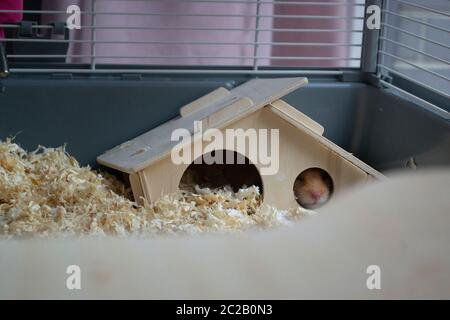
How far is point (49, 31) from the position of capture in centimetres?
174

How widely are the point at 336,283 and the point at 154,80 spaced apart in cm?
98

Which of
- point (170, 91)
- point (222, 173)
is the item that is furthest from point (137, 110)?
point (222, 173)

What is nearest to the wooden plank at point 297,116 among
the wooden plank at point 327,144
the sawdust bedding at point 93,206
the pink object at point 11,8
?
the wooden plank at point 327,144

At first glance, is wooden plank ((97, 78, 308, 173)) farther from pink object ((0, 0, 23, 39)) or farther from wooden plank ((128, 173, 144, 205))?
pink object ((0, 0, 23, 39))

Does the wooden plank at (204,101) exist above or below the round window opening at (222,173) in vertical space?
above

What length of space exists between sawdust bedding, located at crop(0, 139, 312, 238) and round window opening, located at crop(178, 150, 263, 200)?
0.03 meters

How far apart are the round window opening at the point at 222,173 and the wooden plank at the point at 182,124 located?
3.4 inches

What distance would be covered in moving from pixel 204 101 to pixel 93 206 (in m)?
0.37

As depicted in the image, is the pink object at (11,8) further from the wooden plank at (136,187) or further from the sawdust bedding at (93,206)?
the wooden plank at (136,187)

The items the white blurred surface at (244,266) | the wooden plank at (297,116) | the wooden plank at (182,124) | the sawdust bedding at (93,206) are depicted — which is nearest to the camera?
the white blurred surface at (244,266)

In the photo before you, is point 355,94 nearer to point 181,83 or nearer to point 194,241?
point 181,83

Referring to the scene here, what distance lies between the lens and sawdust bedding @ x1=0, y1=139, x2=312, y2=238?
47.0 inches

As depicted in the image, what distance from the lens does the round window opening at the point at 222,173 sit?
148cm
